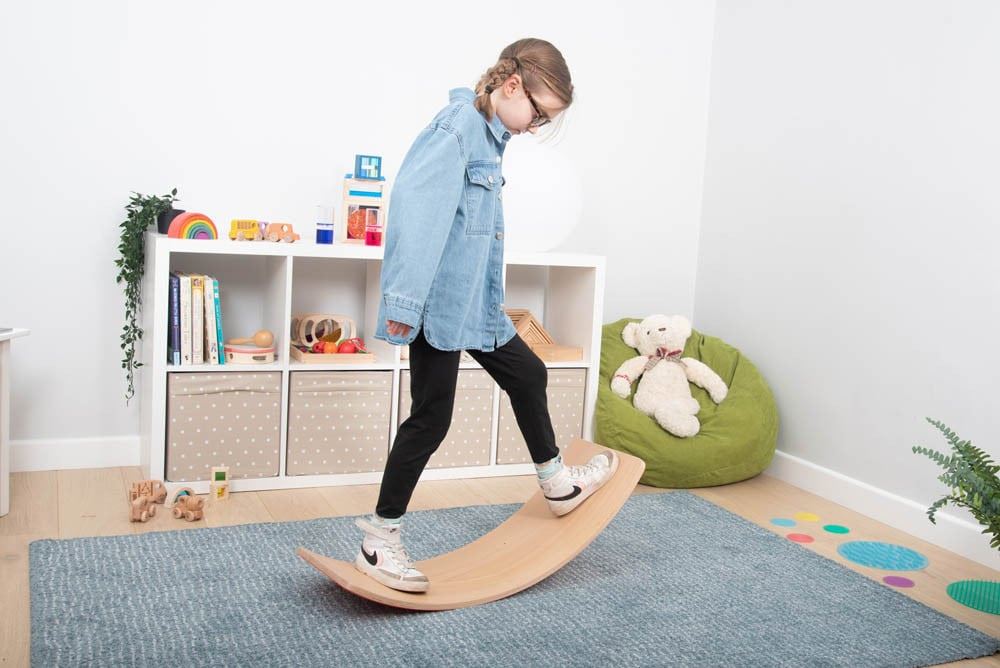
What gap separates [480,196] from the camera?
1762 mm

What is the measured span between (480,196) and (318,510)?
105cm

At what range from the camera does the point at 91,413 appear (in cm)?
271

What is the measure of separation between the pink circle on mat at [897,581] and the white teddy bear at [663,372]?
846mm

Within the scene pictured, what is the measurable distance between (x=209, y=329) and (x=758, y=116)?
195 cm

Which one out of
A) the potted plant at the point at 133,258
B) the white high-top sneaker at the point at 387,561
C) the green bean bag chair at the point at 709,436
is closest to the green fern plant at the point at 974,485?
the green bean bag chair at the point at 709,436

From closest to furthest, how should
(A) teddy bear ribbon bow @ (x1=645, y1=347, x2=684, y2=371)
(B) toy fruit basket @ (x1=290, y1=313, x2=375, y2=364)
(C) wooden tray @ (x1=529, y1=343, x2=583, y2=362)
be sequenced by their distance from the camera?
1. (B) toy fruit basket @ (x1=290, y1=313, x2=375, y2=364)
2. (C) wooden tray @ (x1=529, y1=343, x2=583, y2=362)
3. (A) teddy bear ribbon bow @ (x1=645, y1=347, x2=684, y2=371)

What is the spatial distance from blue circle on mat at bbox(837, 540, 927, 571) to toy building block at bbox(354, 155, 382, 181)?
64.1 inches

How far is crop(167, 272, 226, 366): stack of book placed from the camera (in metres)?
2.41

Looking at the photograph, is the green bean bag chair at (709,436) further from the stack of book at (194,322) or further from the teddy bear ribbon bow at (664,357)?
the stack of book at (194,322)

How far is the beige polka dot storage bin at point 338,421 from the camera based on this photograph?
8.38ft

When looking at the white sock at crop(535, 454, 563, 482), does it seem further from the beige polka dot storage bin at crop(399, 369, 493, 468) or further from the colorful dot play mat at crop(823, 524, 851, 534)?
the colorful dot play mat at crop(823, 524, 851, 534)

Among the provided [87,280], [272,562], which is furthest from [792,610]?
[87,280]

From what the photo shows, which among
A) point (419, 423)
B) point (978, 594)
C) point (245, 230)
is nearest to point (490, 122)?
point (419, 423)

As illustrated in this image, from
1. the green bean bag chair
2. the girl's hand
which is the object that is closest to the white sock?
the girl's hand
